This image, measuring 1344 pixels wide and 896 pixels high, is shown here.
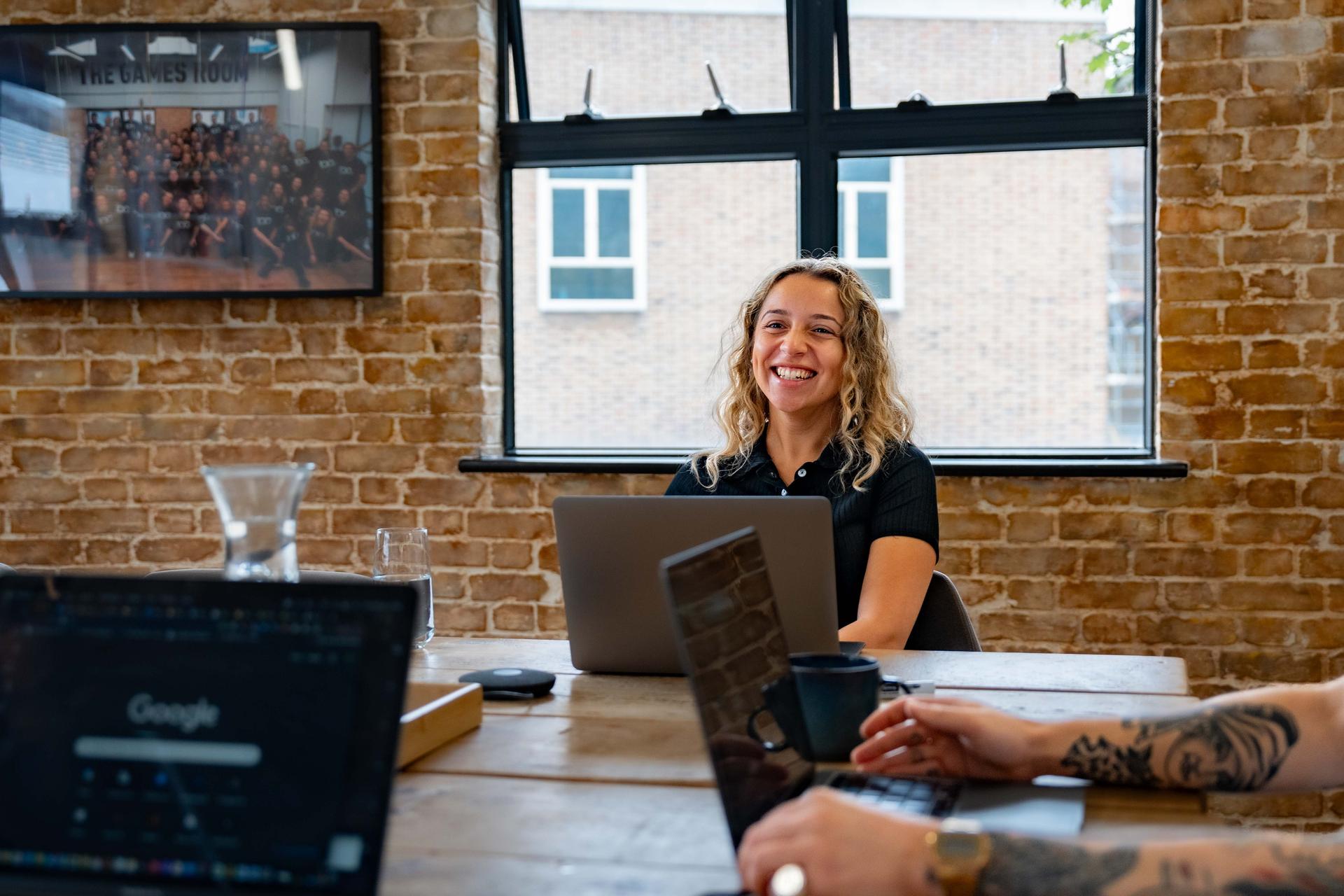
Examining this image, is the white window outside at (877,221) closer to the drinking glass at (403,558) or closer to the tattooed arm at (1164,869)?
the drinking glass at (403,558)

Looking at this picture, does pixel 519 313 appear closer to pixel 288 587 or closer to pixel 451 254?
pixel 451 254

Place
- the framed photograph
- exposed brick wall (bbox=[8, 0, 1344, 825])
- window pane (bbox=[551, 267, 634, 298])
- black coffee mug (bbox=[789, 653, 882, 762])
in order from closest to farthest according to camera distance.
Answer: black coffee mug (bbox=[789, 653, 882, 762])
exposed brick wall (bbox=[8, 0, 1344, 825])
the framed photograph
window pane (bbox=[551, 267, 634, 298])

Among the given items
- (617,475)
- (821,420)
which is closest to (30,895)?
(821,420)

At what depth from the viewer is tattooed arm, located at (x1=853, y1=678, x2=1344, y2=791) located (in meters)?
1.19

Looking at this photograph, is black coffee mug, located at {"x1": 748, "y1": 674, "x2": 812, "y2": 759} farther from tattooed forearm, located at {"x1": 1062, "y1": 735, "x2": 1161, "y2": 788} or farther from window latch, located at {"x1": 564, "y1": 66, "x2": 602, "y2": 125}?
window latch, located at {"x1": 564, "y1": 66, "x2": 602, "y2": 125}

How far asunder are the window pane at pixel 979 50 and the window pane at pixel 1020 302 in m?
0.21

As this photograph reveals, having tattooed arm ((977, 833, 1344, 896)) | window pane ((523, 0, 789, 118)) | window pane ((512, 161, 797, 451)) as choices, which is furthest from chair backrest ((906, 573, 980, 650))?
window pane ((523, 0, 789, 118))

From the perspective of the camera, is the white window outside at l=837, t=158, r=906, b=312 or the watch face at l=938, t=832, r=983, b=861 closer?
the watch face at l=938, t=832, r=983, b=861

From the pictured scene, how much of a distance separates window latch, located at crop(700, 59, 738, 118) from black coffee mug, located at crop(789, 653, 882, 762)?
2.79 meters

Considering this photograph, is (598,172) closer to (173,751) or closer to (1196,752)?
(1196,752)

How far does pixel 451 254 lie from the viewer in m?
3.70

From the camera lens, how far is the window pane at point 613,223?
3896 millimetres

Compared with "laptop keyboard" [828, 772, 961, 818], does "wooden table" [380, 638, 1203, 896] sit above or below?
below

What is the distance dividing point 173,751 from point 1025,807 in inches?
29.3
